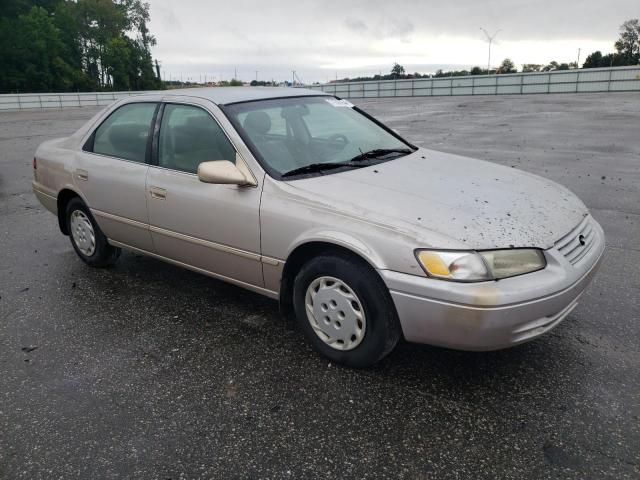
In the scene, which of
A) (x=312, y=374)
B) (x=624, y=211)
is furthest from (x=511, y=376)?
(x=624, y=211)

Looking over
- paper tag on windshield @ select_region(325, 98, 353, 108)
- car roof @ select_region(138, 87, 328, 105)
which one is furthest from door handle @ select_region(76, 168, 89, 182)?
paper tag on windshield @ select_region(325, 98, 353, 108)

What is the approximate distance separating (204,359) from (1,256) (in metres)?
3.20

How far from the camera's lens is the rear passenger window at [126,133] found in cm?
420

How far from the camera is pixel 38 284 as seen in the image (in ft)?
15.1

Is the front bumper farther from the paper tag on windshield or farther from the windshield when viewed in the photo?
the paper tag on windshield

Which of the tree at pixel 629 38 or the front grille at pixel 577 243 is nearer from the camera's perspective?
the front grille at pixel 577 243

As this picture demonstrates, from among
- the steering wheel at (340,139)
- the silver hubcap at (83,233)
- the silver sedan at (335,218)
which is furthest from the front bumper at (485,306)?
the silver hubcap at (83,233)

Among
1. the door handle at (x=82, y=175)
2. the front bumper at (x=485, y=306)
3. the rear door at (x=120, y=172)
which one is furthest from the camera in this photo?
the door handle at (x=82, y=175)

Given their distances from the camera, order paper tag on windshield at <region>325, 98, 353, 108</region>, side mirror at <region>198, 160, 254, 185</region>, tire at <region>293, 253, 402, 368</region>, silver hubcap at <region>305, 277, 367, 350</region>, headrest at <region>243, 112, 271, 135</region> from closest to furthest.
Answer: tire at <region>293, 253, 402, 368</region>, silver hubcap at <region>305, 277, 367, 350</region>, side mirror at <region>198, 160, 254, 185</region>, headrest at <region>243, 112, 271, 135</region>, paper tag on windshield at <region>325, 98, 353, 108</region>

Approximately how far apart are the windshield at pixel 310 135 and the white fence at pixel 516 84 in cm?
3047

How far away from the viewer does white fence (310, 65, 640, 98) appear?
35.1 m

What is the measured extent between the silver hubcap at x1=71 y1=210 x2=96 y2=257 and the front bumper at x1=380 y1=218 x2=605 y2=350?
3064mm

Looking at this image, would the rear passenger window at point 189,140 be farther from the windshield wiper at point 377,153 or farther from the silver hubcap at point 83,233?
the silver hubcap at point 83,233

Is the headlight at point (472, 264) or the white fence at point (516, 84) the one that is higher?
the white fence at point (516, 84)
